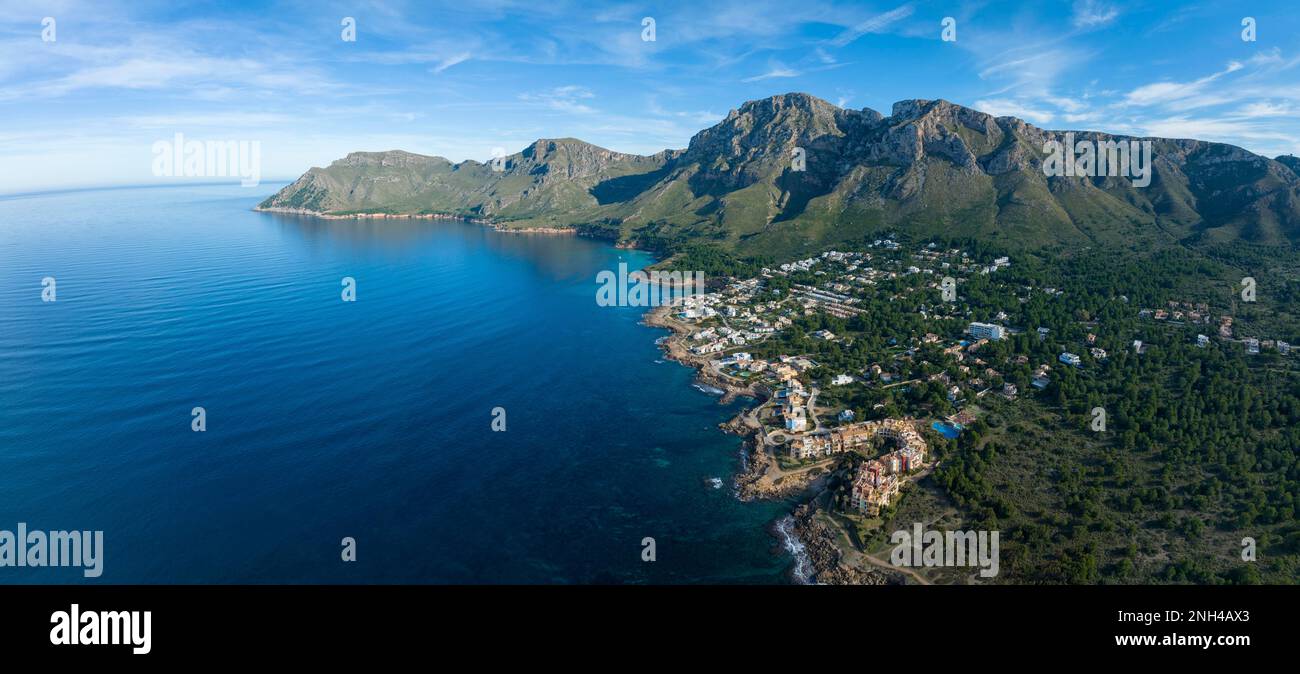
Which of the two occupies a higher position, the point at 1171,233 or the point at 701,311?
the point at 1171,233

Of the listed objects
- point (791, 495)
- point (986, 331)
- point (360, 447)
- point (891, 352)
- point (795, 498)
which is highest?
point (986, 331)

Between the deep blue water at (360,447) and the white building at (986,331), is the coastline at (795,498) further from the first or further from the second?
the white building at (986,331)

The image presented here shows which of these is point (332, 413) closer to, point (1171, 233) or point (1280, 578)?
point (1280, 578)

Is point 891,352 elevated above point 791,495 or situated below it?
above

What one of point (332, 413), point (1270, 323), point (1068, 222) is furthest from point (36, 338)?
point (1068, 222)

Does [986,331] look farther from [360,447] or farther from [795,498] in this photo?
[360,447]

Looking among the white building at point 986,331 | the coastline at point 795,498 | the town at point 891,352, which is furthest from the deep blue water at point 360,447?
the white building at point 986,331

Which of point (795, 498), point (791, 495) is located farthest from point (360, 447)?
point (795, 498)

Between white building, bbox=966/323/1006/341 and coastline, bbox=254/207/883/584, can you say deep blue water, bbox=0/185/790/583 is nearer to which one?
coastline, bbox=254/207/883/584
